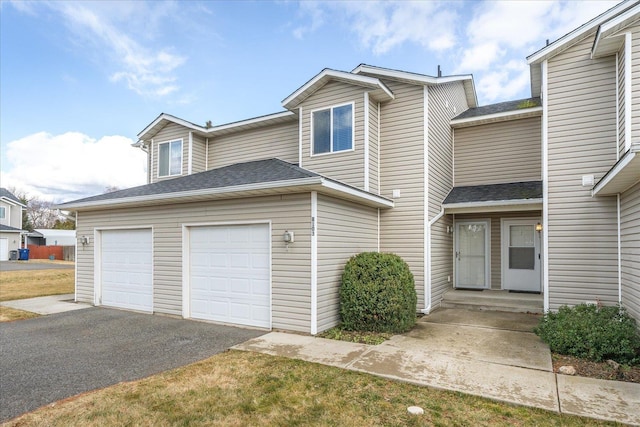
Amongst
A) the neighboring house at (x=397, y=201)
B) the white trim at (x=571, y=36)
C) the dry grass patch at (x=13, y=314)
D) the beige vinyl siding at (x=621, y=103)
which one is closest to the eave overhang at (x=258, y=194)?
the neighboring house at (x=397, y=201)

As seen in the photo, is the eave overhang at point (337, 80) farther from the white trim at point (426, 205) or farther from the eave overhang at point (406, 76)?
the white trim at point (426, 205)

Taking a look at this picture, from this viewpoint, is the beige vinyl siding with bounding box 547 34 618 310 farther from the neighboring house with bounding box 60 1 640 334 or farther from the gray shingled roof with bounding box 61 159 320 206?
the gray shingled roof with bounding box 61 159 320 206

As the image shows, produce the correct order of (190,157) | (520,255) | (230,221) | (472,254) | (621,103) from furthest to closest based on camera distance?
(190,157)
(472,254)
(520,255)
(230,221)
(621,103)

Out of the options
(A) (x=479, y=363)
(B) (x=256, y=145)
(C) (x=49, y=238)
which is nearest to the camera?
(A) (x=479, y=363)

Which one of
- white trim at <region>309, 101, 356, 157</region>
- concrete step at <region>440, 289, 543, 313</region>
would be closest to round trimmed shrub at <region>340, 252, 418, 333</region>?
concrete step at <region>440, 289, 543, 313</region>

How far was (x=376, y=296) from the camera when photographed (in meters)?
6.70

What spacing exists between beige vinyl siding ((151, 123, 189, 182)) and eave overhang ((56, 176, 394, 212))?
3222 millimetres

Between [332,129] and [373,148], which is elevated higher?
[332,129]

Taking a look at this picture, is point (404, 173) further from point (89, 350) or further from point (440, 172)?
point (89, 350)

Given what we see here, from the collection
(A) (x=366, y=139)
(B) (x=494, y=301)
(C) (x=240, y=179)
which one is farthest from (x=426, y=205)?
(C) (x=240, y=179)

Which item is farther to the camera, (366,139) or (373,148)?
(373,148)

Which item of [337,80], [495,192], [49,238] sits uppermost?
[337,80]

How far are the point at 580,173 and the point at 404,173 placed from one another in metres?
3.62

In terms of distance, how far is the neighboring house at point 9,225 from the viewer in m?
29.2
